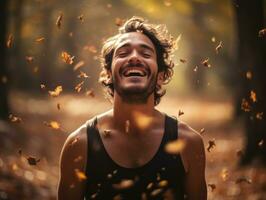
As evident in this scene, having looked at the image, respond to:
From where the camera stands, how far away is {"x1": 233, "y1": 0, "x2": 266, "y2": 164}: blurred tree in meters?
9.87

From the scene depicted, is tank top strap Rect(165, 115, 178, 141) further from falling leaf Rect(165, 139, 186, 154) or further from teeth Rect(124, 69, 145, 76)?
teeth Rect(124, 69, 145, 76)

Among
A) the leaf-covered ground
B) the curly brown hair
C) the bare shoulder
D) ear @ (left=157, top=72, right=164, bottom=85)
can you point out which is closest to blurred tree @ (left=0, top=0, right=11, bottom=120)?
the leaf-covered ground

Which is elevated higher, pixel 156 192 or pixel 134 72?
pixel 134 72

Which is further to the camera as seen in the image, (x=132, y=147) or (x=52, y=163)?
(x=52, y=163)

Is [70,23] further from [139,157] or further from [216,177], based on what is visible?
[139,157]

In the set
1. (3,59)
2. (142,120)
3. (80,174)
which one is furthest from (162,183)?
(3,59)

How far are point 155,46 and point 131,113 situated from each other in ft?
2.58

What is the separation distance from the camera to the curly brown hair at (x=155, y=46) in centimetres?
532

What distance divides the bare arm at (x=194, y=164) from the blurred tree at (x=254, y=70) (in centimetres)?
500

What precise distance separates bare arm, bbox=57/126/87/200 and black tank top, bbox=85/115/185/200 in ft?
0.17

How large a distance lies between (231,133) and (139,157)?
11743 mm

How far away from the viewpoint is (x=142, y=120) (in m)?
5.01

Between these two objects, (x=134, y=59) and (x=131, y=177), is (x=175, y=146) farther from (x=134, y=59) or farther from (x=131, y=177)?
(x=134, y=59)

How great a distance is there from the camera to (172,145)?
15.8 feet
